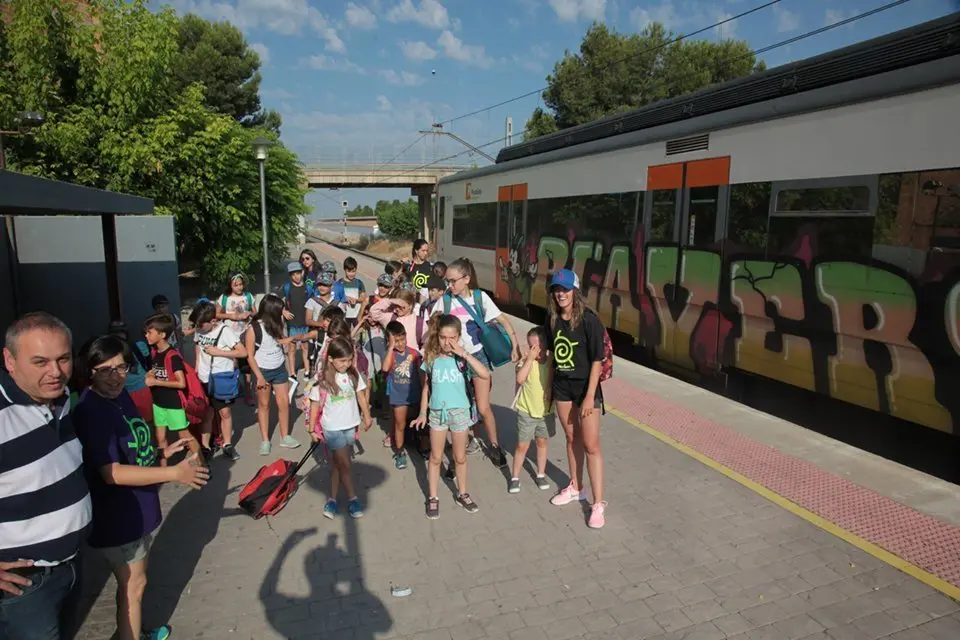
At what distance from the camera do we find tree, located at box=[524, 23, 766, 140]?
33844mm

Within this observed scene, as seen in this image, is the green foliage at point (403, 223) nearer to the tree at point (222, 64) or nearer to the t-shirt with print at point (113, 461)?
the tree at point (222, 64)

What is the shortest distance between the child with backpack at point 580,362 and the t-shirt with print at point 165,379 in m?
2.84

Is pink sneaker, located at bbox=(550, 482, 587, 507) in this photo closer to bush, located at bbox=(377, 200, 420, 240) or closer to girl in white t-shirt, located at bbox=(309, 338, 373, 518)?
girl in white t-shirt, located at bbox=(309, 338, 373, 518)

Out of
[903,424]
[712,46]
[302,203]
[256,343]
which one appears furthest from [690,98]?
[712,46]

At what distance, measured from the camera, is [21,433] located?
2.17m

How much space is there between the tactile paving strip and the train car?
0.88 metres

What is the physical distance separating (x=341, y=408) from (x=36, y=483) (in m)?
2.29

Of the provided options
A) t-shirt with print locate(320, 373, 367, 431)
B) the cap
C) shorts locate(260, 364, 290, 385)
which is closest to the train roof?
the cap

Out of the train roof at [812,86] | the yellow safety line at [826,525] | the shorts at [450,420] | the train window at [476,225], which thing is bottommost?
the yellow safety line at [826,525]

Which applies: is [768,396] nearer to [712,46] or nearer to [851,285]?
[851,285]

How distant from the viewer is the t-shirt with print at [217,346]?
555 cm

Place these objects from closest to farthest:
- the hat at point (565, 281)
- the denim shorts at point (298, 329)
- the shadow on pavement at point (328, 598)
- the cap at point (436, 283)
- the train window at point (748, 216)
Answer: the shadow on pavement at point (328, 598), the hat at point (565, 281), the cap at point (436, 283), the train window at point (748, 216), the denim shorts at point (298, 329)

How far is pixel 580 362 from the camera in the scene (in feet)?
14.1

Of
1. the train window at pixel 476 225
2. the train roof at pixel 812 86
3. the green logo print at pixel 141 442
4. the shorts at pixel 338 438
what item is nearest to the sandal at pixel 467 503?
the shorts at pixel 338 438
